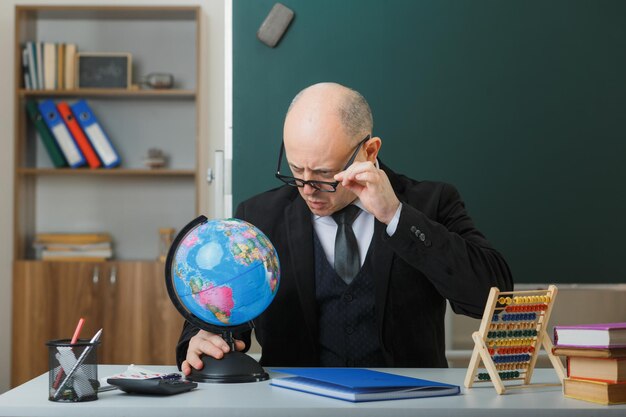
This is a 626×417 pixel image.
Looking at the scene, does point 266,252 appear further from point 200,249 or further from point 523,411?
point 523,411

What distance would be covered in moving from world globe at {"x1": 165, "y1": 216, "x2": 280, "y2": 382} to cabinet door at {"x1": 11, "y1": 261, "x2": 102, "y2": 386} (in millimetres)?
3404

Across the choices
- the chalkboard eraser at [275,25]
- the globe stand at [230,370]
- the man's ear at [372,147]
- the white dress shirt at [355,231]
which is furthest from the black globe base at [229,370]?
the chalkboard eraser at [275,25]

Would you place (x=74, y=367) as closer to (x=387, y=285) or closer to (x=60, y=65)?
(x=387, y=285)

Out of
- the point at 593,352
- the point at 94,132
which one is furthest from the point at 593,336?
the point at 94,132

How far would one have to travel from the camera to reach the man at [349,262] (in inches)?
85.8

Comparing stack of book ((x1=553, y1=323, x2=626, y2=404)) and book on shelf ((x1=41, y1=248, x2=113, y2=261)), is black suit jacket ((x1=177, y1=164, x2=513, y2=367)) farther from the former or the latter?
book on shelf ((x1=41, y1=248, x2=113, y2=261))

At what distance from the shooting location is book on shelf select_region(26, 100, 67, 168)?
Answer: 5.29 meters

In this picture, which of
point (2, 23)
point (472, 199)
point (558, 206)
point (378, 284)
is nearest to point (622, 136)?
point (558, 206)

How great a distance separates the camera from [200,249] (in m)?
1.84

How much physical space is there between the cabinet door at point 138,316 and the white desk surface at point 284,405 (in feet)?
11.3

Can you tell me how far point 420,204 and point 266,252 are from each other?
2.42 ft

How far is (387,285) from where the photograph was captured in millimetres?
2357

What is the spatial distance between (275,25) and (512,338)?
71.5 inches

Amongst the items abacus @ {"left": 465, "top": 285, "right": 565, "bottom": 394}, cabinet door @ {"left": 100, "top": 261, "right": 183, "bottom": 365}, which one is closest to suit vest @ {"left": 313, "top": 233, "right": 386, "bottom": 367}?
abacus @ {"left": 465, "top": 285, "right": 565, "bottom": 394}
